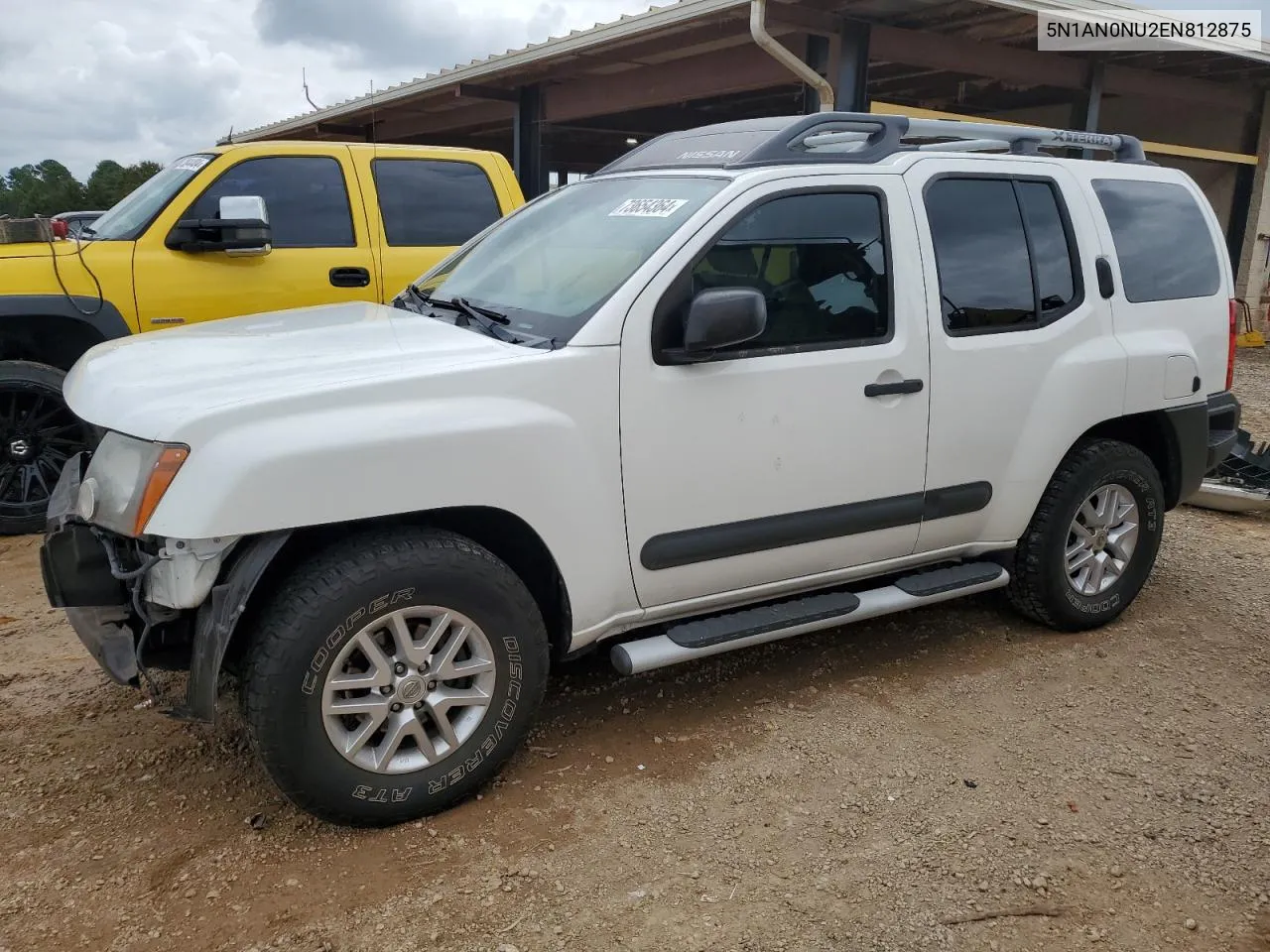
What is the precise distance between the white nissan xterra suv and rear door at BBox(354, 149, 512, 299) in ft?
6.18

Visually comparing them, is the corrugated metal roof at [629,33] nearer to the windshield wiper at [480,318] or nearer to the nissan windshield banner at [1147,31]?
the nissan windshield banner at [1147,31]

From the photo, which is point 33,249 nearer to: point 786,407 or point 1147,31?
point 786,407

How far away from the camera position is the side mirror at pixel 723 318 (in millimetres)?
2914

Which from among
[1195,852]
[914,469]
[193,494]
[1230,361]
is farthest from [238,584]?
[1230,361]

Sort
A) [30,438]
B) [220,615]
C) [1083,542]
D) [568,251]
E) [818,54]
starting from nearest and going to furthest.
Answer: [220,615] → [568,251] → [1083,542] → [30,438] → [818,54]

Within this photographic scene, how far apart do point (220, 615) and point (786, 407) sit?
1.81 m

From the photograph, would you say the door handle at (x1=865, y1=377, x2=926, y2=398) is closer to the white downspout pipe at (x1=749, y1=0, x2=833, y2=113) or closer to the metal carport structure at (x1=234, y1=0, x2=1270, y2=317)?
the white downspout pipe at (x1=749, y1=0, x2=833, y2=113)

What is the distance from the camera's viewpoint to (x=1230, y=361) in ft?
14.9

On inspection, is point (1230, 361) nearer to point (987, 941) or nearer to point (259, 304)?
point (987, 941)

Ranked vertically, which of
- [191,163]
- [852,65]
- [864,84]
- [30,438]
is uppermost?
[852,65]

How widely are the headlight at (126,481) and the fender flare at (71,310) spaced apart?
8.97ft

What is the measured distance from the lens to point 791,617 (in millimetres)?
3396

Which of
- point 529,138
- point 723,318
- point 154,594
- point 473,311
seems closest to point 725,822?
point 723,318

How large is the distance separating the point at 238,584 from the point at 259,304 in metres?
3.35
